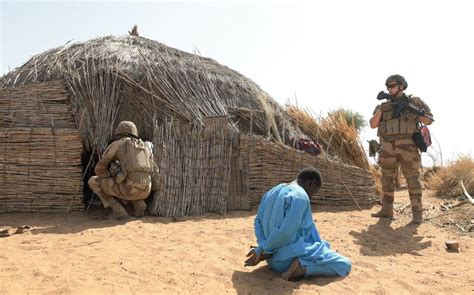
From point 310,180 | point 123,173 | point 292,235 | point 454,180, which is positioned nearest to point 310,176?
point 310,180

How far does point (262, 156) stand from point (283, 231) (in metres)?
3.14

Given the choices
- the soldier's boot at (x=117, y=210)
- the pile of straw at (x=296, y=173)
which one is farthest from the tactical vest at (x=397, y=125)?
the soldier's boot at (x=117, y=210)

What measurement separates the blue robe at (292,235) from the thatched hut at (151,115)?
2628 millimetres

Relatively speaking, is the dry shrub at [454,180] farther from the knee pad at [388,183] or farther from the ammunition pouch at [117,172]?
the ammunition pouch at [117,172]

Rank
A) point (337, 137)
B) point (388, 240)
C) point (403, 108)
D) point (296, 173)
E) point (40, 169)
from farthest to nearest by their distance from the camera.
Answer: point (337, 137) < point (296, 173) < point (40, 169) < point (403, 108) < point (388, 240)

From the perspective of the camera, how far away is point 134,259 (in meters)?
3.86

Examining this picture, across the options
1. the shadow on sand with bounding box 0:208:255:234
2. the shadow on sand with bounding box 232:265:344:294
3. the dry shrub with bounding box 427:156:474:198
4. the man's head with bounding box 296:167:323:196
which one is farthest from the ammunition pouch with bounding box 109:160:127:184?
the dry shrub with bounding box 427:156:474:198

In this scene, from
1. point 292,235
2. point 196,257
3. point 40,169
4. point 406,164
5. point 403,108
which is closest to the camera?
point 292,235

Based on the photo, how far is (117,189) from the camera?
5.62 meters

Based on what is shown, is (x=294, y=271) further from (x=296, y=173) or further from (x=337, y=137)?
(x=337, y=137)

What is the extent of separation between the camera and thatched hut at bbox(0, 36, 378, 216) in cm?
597

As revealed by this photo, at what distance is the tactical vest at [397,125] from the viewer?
560 centimetres

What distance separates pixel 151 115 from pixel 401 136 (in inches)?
144

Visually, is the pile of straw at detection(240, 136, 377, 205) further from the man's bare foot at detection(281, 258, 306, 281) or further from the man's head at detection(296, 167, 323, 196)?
the man's bare foot at detection(281, 258, 306, 281)
